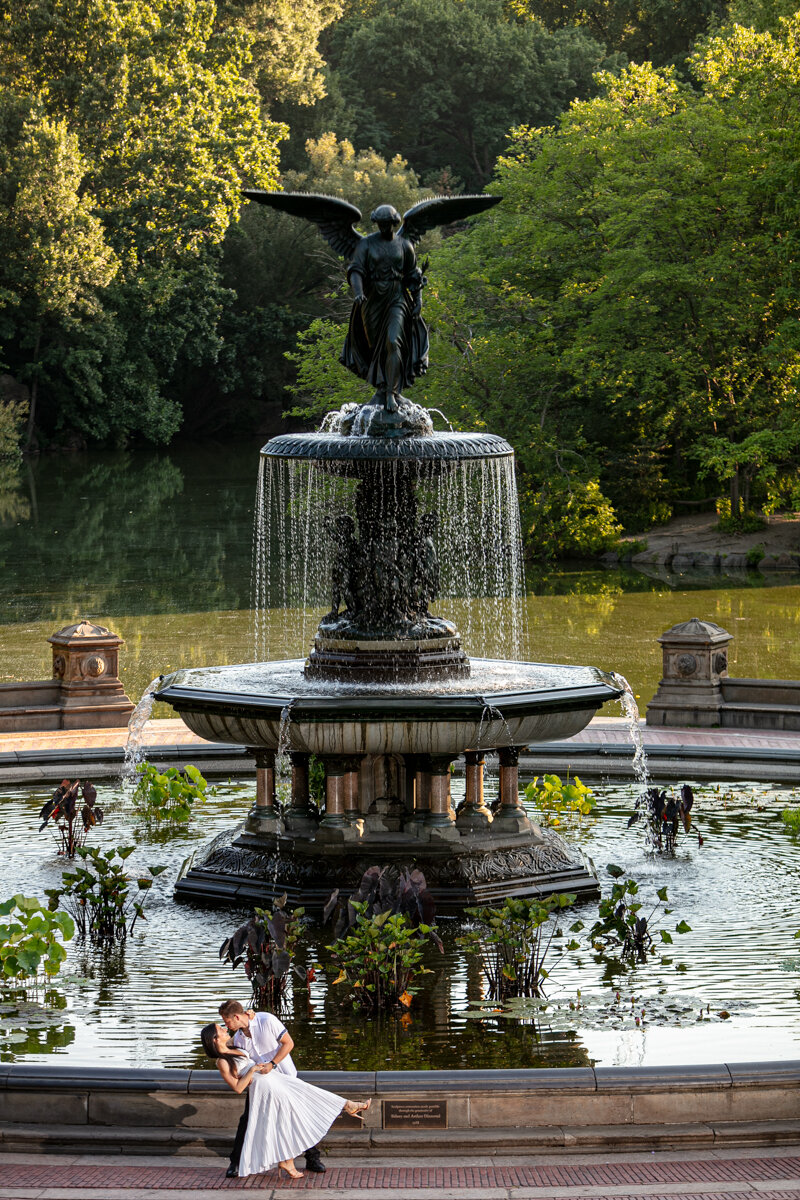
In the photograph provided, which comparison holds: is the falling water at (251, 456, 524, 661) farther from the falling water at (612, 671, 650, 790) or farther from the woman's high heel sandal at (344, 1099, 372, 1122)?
the woman's high heel sandal at (344, 1099, 372, 1122)

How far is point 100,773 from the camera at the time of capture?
19.5 meters

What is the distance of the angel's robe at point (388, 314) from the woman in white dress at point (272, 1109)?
306 inches

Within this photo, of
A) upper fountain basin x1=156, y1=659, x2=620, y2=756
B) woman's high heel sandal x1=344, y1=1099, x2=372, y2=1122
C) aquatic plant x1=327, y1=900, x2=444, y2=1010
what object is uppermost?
upper fountain basin x1=156, y1=659, x2=620, y2=756

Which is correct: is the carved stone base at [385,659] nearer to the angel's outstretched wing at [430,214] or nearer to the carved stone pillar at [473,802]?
the carved stone pillar at [473,802]

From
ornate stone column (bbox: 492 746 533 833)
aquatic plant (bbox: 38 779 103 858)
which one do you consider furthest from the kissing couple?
aquatic plant (bbox: 38 779 103 858)

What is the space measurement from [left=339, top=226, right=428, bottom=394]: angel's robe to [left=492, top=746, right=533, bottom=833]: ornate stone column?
337cm

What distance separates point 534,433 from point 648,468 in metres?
3.59

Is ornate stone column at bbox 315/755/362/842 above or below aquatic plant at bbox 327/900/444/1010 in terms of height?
above

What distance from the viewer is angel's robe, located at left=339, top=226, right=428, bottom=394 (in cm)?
1542

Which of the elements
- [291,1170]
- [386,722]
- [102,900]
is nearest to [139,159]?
[386,722]

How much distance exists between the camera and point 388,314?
612 inches

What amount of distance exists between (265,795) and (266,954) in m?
4.12

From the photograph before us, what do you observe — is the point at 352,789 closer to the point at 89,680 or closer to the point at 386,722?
the point at 386,722

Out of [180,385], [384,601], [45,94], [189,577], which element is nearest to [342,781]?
[384,601]
